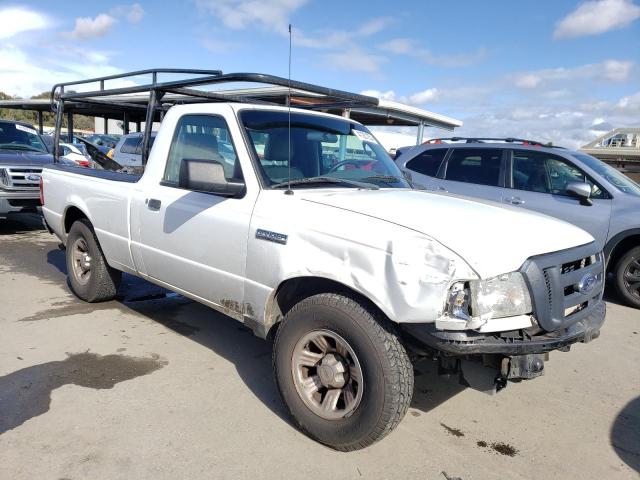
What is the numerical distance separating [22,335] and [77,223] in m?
1.30

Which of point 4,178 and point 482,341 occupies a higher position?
point 4,178

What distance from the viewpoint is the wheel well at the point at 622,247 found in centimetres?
632

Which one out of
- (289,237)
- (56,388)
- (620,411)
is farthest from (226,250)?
(620,411)

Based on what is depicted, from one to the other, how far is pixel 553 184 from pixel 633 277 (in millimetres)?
1518

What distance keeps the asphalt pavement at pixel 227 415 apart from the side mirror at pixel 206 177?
1430 millimetres

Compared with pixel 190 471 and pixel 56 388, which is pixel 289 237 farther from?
pixel 56 388

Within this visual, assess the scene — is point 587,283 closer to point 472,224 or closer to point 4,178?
point 472,224

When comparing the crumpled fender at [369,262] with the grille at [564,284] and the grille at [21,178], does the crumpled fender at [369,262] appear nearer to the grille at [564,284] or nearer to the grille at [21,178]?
the grille at [564,284]

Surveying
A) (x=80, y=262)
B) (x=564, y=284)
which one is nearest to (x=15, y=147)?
(x=80, y=262)

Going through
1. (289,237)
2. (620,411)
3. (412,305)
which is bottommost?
(620,411)

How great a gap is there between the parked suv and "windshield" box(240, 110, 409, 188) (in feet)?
6.20

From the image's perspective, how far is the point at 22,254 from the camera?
24.9ft

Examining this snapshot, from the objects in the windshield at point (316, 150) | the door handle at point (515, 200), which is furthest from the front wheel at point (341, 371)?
the door handle at point (515, 200)

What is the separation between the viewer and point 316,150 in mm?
3914
